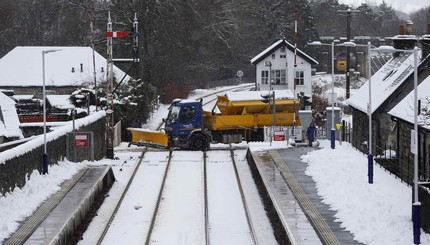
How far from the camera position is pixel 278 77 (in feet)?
262

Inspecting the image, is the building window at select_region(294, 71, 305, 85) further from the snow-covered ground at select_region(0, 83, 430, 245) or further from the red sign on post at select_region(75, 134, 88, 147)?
the red sign on post at select_region(75, 134, 88, 147)

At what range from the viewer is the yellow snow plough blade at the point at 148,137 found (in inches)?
1831

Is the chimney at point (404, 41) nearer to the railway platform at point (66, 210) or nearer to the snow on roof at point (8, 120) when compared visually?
the railway platform at point (66, 210)

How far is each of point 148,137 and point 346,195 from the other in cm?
2109

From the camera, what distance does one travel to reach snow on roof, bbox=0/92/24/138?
165ft

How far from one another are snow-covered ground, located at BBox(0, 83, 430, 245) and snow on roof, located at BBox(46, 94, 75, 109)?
74.1ft

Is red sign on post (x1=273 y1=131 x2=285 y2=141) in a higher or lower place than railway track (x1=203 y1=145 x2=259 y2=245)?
higher

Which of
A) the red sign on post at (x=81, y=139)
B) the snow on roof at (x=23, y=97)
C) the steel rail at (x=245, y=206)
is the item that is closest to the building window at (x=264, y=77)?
the snow on roof at (x=23, y=97)

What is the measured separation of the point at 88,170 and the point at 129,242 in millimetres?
10421

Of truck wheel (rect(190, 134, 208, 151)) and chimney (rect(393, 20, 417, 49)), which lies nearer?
chimney (rect(393, 20, 417, 49))

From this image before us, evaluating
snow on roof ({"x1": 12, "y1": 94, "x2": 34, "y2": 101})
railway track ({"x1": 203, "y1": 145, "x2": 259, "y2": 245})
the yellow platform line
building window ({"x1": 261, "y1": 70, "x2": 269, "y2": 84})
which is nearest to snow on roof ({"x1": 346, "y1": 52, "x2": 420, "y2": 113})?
the yellow platform line

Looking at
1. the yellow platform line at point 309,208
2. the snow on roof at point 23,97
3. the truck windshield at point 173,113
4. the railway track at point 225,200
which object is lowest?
the railway track at point 225,200

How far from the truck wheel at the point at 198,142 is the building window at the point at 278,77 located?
33799 mm

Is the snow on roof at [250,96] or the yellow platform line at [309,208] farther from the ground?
the snow on roof at [250,96]
